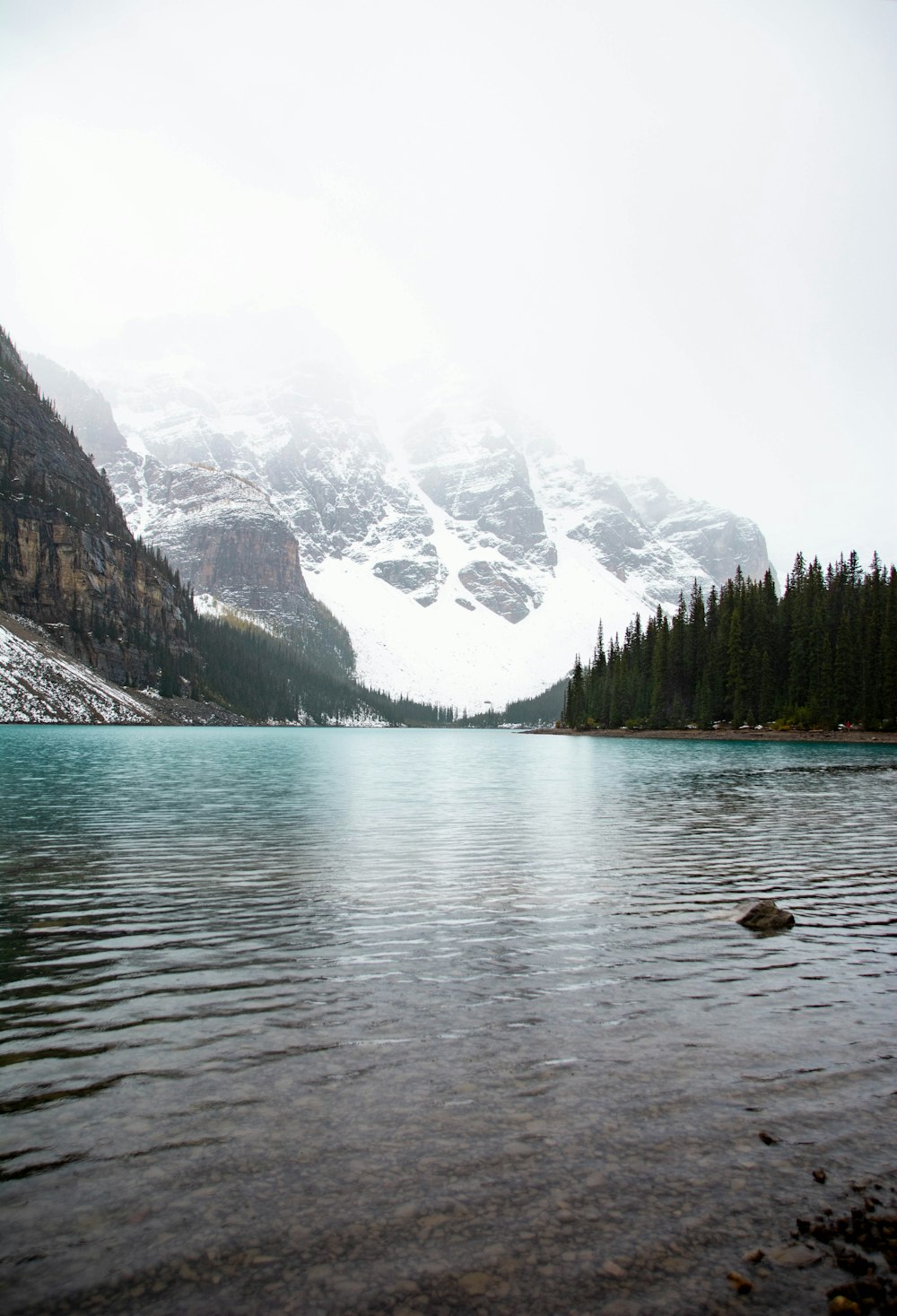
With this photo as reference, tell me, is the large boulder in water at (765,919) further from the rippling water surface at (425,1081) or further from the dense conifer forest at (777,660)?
the dense conifer forest at (777,660)

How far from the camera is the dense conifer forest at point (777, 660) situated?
116 m

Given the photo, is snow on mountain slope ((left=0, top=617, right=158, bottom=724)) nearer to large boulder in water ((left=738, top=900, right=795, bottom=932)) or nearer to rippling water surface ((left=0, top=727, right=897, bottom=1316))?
rippling water surface ((left=0, top=727, right=897, bottom=1316))

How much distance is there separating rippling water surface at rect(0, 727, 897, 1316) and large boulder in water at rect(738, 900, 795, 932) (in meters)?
0.39

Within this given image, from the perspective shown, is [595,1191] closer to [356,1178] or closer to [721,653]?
[356,1178]

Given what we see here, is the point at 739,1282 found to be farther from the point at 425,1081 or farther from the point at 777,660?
the point at 777,660

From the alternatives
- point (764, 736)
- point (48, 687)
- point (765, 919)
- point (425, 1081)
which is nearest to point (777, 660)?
point (764, 736)

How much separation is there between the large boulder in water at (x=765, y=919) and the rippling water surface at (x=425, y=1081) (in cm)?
39

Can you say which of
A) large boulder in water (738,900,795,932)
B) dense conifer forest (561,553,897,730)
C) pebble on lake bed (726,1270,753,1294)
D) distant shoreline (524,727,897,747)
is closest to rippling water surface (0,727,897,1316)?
pebble on lake bed (726,1270,753,1294)

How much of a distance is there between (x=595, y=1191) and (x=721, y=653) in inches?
5501

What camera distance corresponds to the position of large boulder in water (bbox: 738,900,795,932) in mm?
16844

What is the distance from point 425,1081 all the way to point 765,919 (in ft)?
34.4

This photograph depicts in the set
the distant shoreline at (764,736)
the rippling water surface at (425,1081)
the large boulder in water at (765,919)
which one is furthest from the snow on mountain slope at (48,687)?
the large boulder in water at (765,919)

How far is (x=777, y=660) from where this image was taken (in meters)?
134

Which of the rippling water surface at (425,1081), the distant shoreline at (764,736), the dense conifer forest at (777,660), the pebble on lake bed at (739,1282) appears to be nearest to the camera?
the pebble on lake bed at (739,1282)
